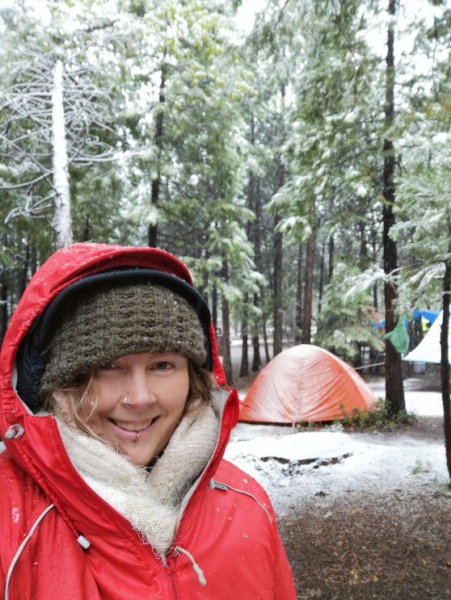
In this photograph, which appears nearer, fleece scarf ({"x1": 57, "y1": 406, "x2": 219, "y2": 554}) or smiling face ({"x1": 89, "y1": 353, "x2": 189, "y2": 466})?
fleece scarf ({"x1": 57, "y1": 406, "x2": 219, "y2": 554})

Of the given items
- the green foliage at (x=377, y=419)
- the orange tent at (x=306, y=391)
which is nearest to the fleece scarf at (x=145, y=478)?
the green foliage at (x=377, y=419)

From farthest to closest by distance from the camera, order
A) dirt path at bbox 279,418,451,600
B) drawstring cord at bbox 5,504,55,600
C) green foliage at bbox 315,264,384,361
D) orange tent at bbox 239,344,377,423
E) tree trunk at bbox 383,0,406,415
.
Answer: green foliage at bbox 315,264,384,361
orange tent at bbox 239,344,377,423
tree trunk at bbox 383,0,406,415
dirt path at bbox 279,418,451,600
drawstring cord at bbox 5,504,55,600

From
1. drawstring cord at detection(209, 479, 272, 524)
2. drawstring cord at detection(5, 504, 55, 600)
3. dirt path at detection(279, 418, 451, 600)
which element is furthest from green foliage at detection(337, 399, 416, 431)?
drawstring cord at detection(5, 504, 55, 600)

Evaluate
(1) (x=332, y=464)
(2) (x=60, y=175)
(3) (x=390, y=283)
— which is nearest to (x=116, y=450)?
(2) (x=60, y=175)

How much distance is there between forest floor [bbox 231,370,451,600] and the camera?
4.06 metres

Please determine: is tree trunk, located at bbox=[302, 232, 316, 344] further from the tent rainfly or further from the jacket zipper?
the jacket zipper

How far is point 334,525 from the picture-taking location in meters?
5.20

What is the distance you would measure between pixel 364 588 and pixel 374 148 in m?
7.41

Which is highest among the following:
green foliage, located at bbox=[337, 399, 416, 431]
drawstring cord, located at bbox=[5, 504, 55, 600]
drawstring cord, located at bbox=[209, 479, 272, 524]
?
drawstring cord, located at bbox=[5, 504, 55, 600]

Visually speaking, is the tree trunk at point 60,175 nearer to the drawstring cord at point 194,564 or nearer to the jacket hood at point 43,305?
the jacket hood at point 43,305

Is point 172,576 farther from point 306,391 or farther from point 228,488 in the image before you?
point 306,391

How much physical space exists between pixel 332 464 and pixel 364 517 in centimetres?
184

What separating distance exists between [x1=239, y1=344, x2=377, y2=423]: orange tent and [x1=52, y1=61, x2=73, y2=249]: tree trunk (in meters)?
6.53

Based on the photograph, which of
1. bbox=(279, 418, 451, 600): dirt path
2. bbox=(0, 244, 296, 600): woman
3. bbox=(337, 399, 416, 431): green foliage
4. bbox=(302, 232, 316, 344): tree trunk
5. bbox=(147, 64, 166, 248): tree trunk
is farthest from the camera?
bbox=(302, 232, 316, 344): tree trunk
